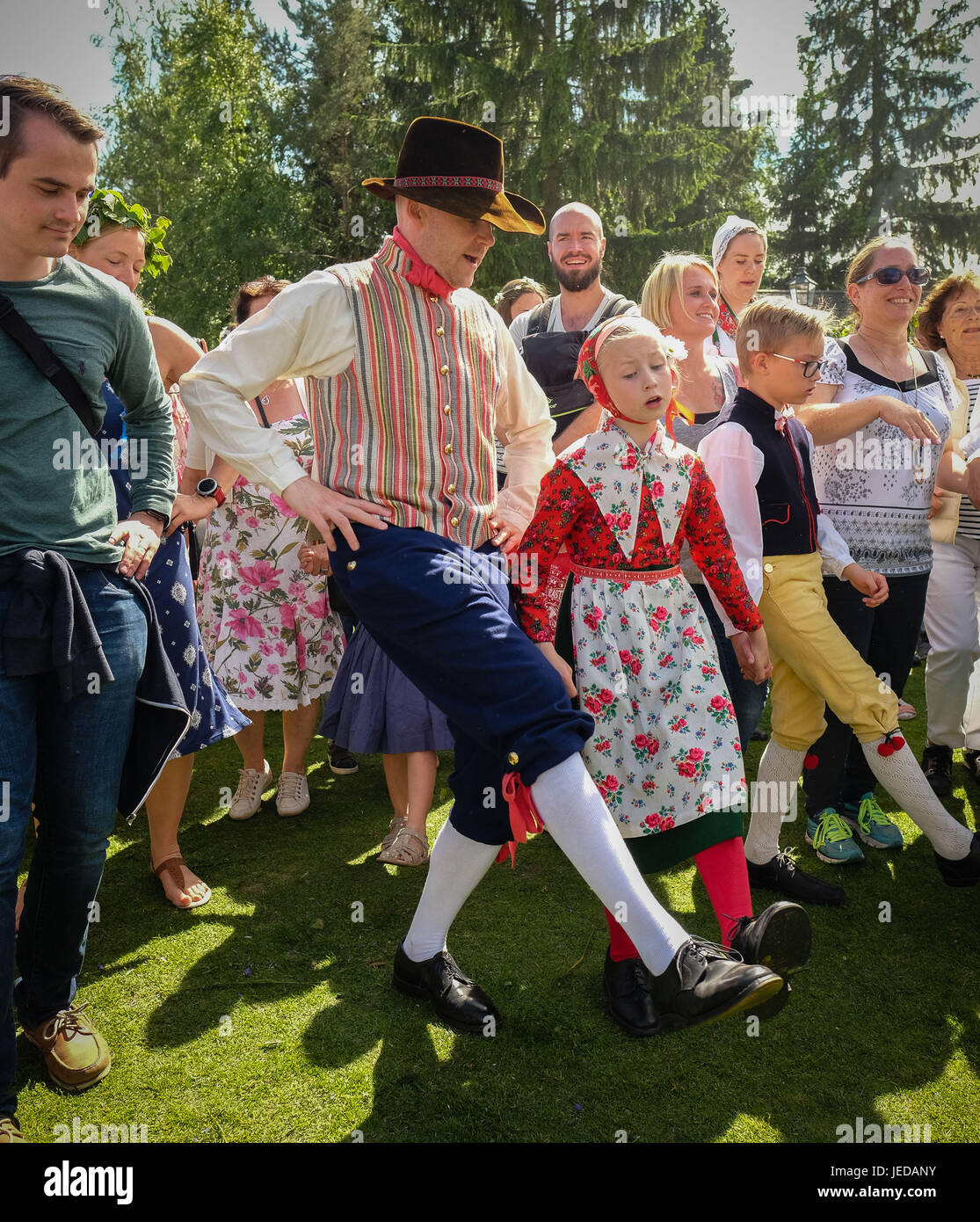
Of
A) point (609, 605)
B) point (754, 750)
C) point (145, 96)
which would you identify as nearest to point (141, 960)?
point (609, 605)

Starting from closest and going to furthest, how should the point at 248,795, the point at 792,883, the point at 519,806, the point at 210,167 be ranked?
the point at 519,806 < the point at 792,883 < the point at 248,795 < the point at 210,167

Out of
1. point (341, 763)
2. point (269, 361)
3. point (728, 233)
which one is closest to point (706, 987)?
point (269, 361)

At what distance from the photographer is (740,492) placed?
314 cm

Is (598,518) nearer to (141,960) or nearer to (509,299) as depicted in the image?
(141,960)

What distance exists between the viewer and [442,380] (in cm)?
245

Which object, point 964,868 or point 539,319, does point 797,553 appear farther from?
point 539,319

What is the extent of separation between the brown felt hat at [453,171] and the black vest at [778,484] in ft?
3.90

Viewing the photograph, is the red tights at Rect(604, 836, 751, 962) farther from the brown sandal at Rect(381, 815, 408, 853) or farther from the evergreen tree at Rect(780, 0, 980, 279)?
the evergreen tree at Rect(780, 0, 980, 279)

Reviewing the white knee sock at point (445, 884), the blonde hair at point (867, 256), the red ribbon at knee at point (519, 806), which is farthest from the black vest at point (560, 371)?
the red ribbon at knee at point (519, 806)

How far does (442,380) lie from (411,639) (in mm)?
679

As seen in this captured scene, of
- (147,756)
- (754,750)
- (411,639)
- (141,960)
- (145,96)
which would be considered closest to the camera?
(411,639)

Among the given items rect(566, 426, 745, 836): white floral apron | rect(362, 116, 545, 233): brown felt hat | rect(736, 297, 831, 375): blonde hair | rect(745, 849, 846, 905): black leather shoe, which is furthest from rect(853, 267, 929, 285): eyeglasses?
rect(745, 849, 846, 905): black leather shoe

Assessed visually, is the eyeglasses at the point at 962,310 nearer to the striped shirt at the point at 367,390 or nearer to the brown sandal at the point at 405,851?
the striped shirt at the point at 367,390

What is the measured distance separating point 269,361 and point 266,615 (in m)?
2.20
